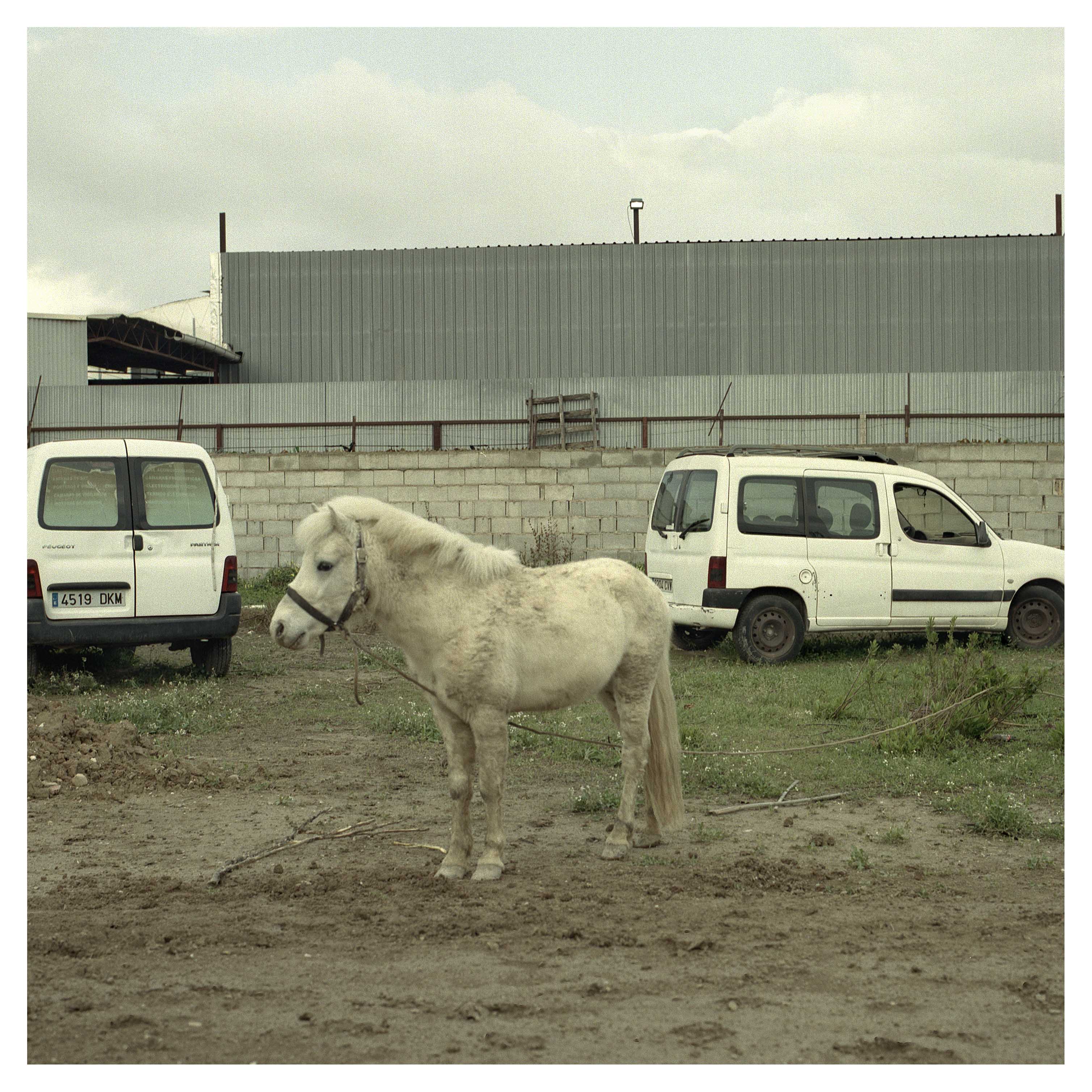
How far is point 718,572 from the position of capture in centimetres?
1195

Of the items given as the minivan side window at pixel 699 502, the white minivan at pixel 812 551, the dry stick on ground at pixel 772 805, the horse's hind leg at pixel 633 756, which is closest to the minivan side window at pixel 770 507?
the white minivan at pixel 812 551

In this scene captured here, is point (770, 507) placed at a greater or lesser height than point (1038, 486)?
lesser

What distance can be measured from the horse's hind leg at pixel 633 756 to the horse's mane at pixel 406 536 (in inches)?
41.4

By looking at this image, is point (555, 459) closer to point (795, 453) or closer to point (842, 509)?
point (795, 453)

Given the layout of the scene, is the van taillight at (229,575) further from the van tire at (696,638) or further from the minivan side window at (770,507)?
the minivan side window at (770,507)

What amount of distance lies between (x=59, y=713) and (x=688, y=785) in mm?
4482

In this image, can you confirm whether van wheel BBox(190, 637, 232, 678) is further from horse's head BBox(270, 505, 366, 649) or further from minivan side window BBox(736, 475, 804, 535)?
horse's head BBox(270, 505, 366, 649)

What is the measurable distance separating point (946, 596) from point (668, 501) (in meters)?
3.20

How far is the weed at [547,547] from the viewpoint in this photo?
17.4 m

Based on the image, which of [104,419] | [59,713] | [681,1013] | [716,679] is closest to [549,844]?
[681,1013]

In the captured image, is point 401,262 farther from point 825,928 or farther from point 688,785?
point 825,928

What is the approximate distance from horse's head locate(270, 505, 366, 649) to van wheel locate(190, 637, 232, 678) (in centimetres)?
641

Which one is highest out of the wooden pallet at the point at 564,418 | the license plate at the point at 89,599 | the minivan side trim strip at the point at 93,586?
the wooden pallet at the point at 564,418

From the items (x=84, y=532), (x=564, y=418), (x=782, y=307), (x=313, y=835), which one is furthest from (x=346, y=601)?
(x=782, y=307)
